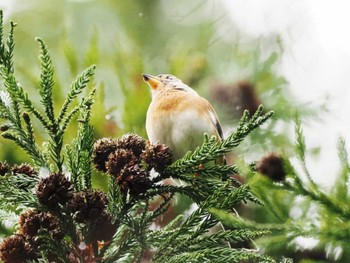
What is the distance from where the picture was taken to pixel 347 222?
0.47 metres

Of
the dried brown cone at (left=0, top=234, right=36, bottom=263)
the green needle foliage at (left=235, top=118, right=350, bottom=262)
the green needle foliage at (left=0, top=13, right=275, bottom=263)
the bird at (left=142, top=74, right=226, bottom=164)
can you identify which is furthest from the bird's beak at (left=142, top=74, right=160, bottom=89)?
the green needle foliage at (left=235, top=118, right=350, bottom=262)

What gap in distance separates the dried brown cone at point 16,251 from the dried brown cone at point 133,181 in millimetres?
116

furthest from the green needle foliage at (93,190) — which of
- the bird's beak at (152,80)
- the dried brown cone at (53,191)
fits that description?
the bird's beak at (152,80)

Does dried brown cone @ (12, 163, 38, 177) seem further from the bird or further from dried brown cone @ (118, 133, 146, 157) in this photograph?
the bird

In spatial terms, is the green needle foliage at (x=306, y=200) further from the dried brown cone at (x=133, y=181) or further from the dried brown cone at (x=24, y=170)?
the dried brown cone at (x=24, y=170)

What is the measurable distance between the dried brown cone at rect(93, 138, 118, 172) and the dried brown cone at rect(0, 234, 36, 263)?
4.6 inches

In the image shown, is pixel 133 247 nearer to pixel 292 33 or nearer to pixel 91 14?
pixel 292 33

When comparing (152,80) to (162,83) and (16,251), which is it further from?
(16,251)

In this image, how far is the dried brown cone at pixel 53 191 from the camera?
0.66 meters

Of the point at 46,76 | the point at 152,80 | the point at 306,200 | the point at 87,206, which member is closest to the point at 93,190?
the point at 87,206

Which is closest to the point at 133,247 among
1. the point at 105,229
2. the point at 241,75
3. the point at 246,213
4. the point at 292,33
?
the point at 105,229

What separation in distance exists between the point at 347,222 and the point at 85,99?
1.13 feet

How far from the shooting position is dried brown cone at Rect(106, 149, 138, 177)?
2.25 feet

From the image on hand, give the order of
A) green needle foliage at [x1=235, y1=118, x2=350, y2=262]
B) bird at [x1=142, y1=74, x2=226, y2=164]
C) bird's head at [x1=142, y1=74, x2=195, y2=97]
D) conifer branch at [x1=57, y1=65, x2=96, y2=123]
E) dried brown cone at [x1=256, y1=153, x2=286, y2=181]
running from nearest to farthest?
green needle foliage at [x1=235, y1=118, x2=350, y2=262]
dried brown cone at [x1=256, y1=153, x2=286, y2=181]
conifer branch at [x1=57, y1=65, x2=96, y2=123]
bird at [x1=142, y1=74, x2=226, y2=164]
bird's head at [x1=142, y1=74, x2=195, y2=97]
